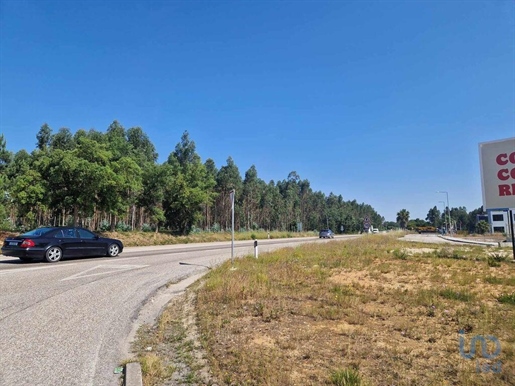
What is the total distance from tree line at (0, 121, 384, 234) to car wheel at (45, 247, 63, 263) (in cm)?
1620

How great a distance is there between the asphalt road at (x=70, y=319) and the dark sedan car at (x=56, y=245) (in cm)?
165

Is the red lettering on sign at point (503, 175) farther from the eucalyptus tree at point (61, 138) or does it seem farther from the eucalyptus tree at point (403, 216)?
the eucalyptus tree at point (403, 216)

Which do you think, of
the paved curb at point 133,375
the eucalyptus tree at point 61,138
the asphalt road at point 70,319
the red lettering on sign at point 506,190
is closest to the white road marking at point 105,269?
the asphalt road at point 70,319

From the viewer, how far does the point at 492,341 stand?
5266 mm

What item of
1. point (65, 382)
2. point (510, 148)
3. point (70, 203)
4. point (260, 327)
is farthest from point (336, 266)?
point (70, 203)

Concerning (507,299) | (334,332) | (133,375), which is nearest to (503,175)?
(507,299)

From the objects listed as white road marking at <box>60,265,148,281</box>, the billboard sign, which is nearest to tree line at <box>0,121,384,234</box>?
white road marking at <box>60,265,148,281</box>

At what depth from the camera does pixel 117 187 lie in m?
31.9

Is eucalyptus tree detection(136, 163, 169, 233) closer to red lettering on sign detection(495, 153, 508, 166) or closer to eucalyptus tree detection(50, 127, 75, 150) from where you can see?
eucalyptus tree detection(50, 127, 75, 150)

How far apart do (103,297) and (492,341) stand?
811cm

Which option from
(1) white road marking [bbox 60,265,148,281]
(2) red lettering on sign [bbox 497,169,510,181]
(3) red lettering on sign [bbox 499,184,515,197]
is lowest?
(1) white road marking [bbox 60,265,148,281]

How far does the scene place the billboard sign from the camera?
1557 cm

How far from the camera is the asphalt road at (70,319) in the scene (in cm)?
430

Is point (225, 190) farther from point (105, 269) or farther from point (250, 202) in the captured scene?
point (105, 269)
